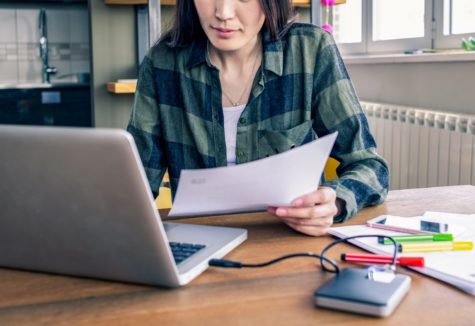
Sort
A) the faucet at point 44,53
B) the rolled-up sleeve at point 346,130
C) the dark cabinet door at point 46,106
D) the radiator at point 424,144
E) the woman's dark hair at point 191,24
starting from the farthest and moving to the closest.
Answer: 1. the faucet at point 44,53
2. the dark cabinet door at point 46,106
3. the radiator at point 424,144
4. the woman's dark hair at point 191,24
5. the rolled-up sleeve at point 346,130

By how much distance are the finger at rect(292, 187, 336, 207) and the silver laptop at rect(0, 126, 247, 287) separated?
0.71 feet

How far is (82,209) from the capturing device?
68 centimetres

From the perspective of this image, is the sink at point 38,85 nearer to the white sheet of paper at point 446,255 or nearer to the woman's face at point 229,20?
the woman's face at point 229,20

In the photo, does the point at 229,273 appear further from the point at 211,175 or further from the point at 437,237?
the point at 437,237

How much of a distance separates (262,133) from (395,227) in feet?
1.57

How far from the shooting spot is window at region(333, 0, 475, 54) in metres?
2.72

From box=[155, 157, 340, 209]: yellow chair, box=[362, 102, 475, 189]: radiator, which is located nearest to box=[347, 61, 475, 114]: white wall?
box=[362, 102, 475, 189]: radiator

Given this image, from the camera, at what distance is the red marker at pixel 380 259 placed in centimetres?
79

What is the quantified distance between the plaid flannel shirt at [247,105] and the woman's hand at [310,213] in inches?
14.8

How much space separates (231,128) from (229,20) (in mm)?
242

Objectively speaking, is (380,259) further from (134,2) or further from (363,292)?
(134,2)

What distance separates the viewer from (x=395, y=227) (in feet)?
3.13

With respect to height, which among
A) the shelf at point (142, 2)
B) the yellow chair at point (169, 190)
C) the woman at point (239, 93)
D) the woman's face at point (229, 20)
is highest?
the shelf at point (142, 2)

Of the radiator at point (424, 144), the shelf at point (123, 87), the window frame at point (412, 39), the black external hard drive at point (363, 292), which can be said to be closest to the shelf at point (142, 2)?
the window frame at point (412, 39)
